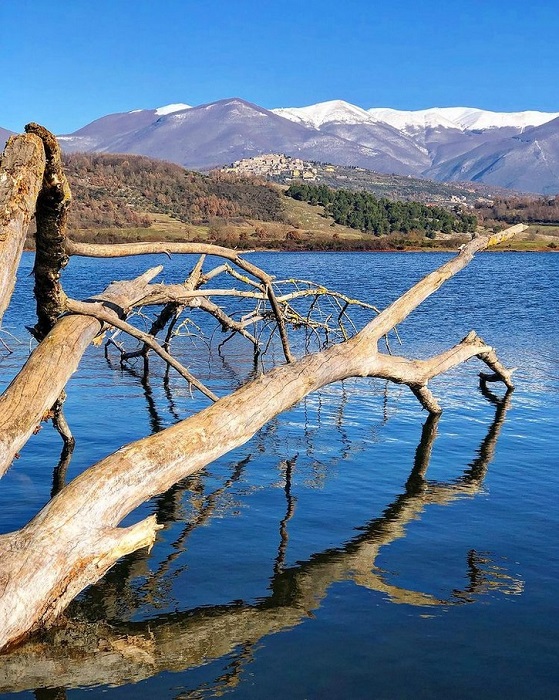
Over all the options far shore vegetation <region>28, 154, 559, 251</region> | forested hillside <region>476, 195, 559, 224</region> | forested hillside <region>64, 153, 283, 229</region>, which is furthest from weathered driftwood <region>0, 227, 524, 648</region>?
forested hillside <region>476, 195, 559, 224</region>

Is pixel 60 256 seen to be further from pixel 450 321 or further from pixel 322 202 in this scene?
pixel 322 202

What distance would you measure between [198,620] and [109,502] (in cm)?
133

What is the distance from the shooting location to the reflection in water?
20.2 feet

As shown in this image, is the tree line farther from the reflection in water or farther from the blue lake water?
the reflection in water

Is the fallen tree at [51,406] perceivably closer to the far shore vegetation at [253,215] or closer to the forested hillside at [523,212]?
the far shore vegetation at [253,215]

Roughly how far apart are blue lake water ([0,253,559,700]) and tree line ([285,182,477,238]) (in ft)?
387

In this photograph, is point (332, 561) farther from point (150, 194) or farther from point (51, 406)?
point (150, 194)

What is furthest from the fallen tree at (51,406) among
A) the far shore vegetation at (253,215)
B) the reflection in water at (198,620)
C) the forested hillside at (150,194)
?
the forested hillside at (150,194)

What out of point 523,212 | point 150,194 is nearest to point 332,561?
point 150,194

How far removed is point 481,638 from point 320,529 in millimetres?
2778

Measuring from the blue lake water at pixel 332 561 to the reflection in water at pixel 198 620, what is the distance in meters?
0.02

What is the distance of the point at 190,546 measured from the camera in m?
8.88

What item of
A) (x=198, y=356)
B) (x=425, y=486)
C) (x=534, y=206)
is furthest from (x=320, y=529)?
(x=534, y=206)

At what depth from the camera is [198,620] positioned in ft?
23.3
